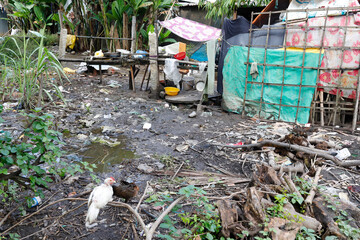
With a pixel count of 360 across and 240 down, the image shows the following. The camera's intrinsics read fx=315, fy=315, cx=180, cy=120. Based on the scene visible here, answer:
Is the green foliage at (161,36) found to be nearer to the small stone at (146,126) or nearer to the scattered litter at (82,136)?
the small stone at (146,126)

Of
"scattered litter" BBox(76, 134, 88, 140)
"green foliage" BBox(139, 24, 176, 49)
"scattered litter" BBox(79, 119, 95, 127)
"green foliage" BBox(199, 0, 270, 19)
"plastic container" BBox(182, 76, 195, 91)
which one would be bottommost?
"scattered litter" BBox(76, 134, 88, 140)

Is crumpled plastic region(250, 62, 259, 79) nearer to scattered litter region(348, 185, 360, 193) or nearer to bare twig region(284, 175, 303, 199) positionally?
scattered litter region(348, 185, 360, 193)

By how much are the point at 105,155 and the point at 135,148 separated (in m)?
0.55

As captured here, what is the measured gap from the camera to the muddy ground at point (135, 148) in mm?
2986

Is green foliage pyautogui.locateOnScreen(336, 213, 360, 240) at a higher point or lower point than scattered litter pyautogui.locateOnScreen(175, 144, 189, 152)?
higher

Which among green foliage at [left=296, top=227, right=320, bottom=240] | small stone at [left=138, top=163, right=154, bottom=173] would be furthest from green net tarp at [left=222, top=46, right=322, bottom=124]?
green foliage at [left=296, top=227, right=320, bottom=240]

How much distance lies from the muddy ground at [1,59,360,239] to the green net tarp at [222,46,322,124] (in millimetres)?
358

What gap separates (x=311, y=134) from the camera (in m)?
6.20

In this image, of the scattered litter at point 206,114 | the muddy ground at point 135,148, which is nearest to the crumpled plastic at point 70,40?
the muddy ground at point 135,148

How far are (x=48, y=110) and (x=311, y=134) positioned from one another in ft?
17.6

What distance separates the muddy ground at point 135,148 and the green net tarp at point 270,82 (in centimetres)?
36

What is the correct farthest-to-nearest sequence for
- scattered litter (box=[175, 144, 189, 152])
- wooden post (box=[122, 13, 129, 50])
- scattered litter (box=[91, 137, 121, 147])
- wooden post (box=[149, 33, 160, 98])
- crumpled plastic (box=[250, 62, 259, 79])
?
wooden post (box=[122, 13, 129, 50]), wooden post (box=[149, 33, 160, 98]), crumpled plastic (box=[250, 62, 259, 79]), scattered litter (box=[91, 137, 121, 147]), scattered litter (box=[175, 144, 189, 152])

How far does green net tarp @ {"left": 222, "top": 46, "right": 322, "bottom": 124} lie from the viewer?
681cm

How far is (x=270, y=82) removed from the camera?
715 centimetres
